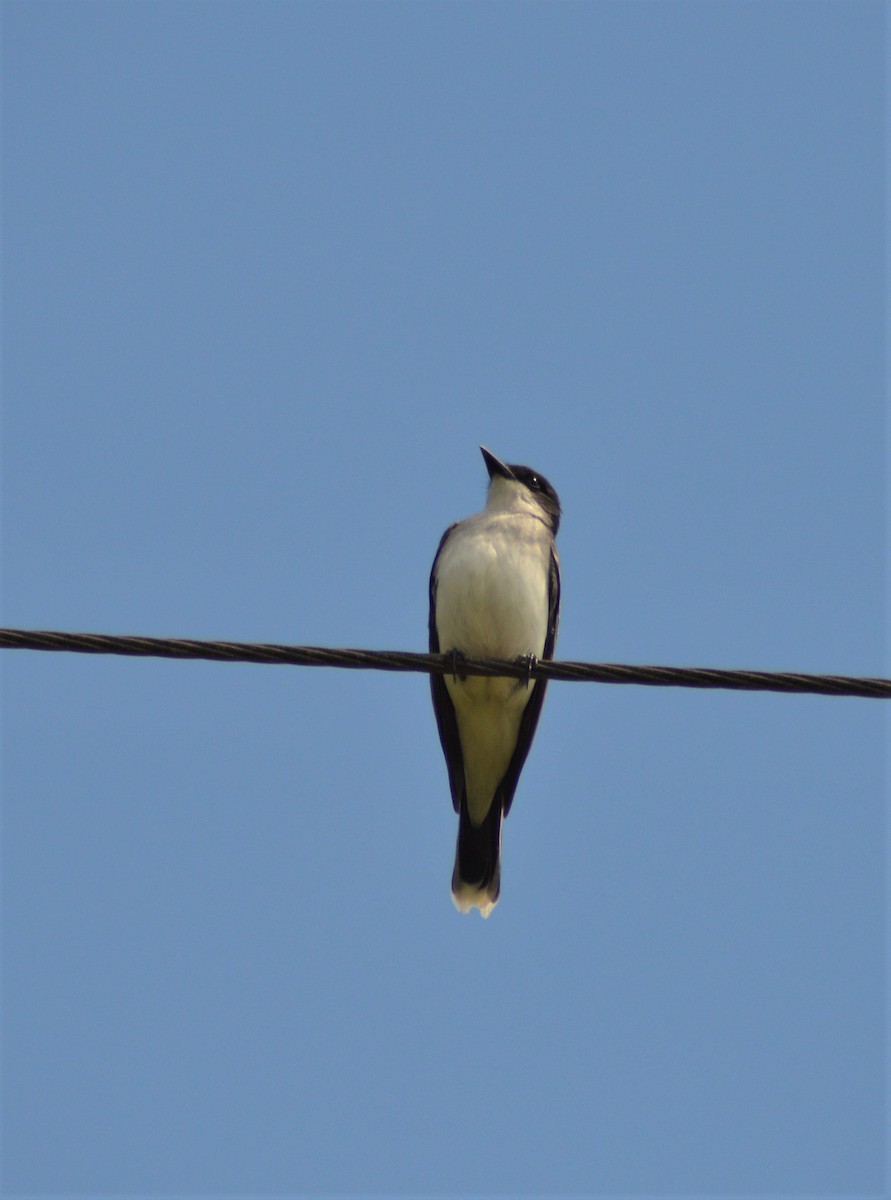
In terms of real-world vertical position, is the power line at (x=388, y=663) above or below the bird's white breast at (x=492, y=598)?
below

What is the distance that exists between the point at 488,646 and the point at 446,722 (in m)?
0.77

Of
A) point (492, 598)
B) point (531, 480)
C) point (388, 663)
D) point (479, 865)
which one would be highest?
point (531, 480)

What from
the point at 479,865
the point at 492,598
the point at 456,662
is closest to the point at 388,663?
the point at 456,662

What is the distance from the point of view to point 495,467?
1062cm

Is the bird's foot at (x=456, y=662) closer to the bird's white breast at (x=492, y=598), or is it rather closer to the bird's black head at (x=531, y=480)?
the bird's white breast at (x=492, y=598)

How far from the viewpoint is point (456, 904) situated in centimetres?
987

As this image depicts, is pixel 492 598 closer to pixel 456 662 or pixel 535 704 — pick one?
pixel 535 704

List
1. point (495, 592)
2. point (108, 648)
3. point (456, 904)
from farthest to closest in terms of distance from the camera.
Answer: point (456, 904) < point (495, 592) < point (108, 648)

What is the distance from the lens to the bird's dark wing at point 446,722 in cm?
959

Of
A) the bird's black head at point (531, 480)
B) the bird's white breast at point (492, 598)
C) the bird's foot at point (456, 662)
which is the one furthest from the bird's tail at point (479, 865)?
the bird's foot at point (456, 662)

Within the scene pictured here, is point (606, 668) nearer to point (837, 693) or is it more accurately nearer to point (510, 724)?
point (837, 693)

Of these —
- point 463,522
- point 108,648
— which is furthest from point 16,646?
point 463,522

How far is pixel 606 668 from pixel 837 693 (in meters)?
0.90

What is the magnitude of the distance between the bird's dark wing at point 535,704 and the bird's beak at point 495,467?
0.93 m
